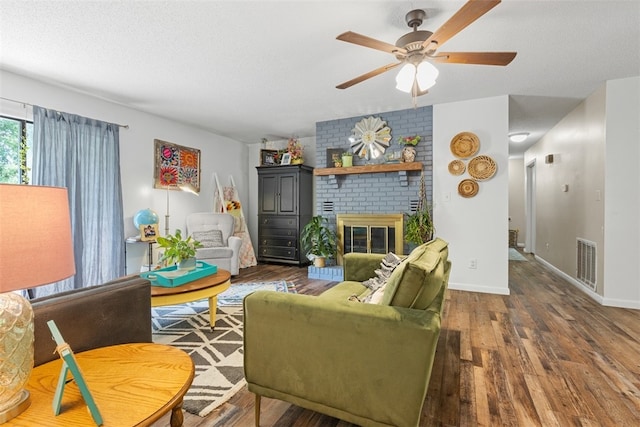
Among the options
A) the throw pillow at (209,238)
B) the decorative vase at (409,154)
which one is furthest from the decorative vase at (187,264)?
the decorative vase at (409,154)

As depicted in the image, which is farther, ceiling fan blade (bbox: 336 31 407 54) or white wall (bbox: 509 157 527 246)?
white wall (bbox: 509 157 527 246)

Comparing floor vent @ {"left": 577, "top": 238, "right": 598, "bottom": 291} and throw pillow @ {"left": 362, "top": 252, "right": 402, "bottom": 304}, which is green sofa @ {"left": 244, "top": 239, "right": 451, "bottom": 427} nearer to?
throw pillow @ {"left": 362, "top": 252, "right": 402, "bottom": 304}

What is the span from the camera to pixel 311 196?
19.1 feet

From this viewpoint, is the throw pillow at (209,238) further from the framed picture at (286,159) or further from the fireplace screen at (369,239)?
the fireplace screen at (369,239)

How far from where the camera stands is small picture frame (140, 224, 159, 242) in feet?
13.0

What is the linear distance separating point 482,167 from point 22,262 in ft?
14.1

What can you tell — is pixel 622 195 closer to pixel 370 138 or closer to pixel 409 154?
pixel 409 154

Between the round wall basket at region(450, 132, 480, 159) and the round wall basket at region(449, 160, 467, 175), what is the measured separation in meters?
0.08

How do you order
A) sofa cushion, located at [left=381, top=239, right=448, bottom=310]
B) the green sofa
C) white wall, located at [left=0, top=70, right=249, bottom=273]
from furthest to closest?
white wall, located at [left=0, top=70, right=249, bottom=273]
sofa cushion, located at [left=381, top=239, right=448, bottom=310]
the green sofa

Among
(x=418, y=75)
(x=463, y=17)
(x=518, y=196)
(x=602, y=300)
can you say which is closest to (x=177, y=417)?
(x=463, y=17)

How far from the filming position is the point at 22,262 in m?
0.76

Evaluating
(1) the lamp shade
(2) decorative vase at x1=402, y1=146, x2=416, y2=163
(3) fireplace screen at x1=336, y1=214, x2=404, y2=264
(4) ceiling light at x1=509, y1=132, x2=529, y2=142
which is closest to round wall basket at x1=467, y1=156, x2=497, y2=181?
(2) decorative vase at x1=402, y1=146, x2=416, y2=163

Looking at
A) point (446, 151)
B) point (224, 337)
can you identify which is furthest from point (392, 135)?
point (224, 337)

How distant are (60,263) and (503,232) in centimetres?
429
